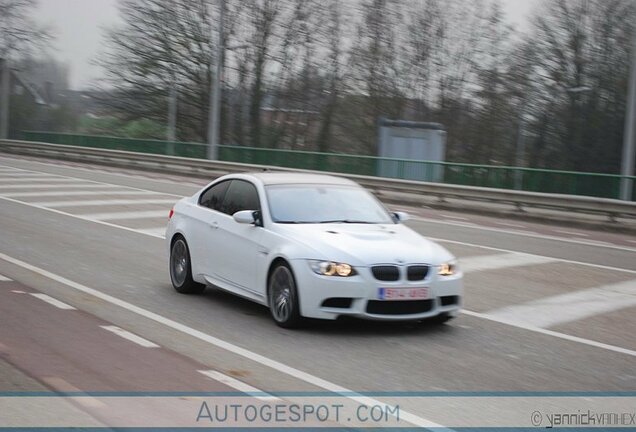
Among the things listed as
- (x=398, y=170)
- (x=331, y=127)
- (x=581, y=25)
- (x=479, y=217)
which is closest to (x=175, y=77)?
(x=331, y=127)

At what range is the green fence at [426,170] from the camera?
78.9 feet

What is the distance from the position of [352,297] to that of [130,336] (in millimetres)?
1886

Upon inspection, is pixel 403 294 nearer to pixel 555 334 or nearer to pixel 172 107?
pixel 555 334

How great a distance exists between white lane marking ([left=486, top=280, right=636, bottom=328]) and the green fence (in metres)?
12.4

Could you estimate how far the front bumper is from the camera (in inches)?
316

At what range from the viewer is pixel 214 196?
33.4 ft

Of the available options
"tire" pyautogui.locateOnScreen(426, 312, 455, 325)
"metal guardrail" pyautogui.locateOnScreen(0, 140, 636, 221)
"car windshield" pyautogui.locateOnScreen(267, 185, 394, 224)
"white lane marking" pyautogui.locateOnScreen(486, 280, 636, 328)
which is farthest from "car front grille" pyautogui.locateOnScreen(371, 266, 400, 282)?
"metal guardrail" pyautogui.locateOnScreen(0, 140, 636, 221)

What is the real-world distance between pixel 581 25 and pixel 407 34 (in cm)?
976

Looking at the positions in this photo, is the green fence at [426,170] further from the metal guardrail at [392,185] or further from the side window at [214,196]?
the side window at [214,196]

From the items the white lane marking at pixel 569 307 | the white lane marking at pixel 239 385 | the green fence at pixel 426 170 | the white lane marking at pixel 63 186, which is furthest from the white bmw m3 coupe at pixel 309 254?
the white lane marking at pixel 63 186

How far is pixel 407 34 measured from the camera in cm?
5322

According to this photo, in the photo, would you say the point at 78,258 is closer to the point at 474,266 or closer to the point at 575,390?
the point at 474,266

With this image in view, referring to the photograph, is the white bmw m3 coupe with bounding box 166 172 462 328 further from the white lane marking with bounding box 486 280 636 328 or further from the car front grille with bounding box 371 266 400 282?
the white lane marking with bounding box 486 280 636 328

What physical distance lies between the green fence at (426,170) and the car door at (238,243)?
15.7 m
